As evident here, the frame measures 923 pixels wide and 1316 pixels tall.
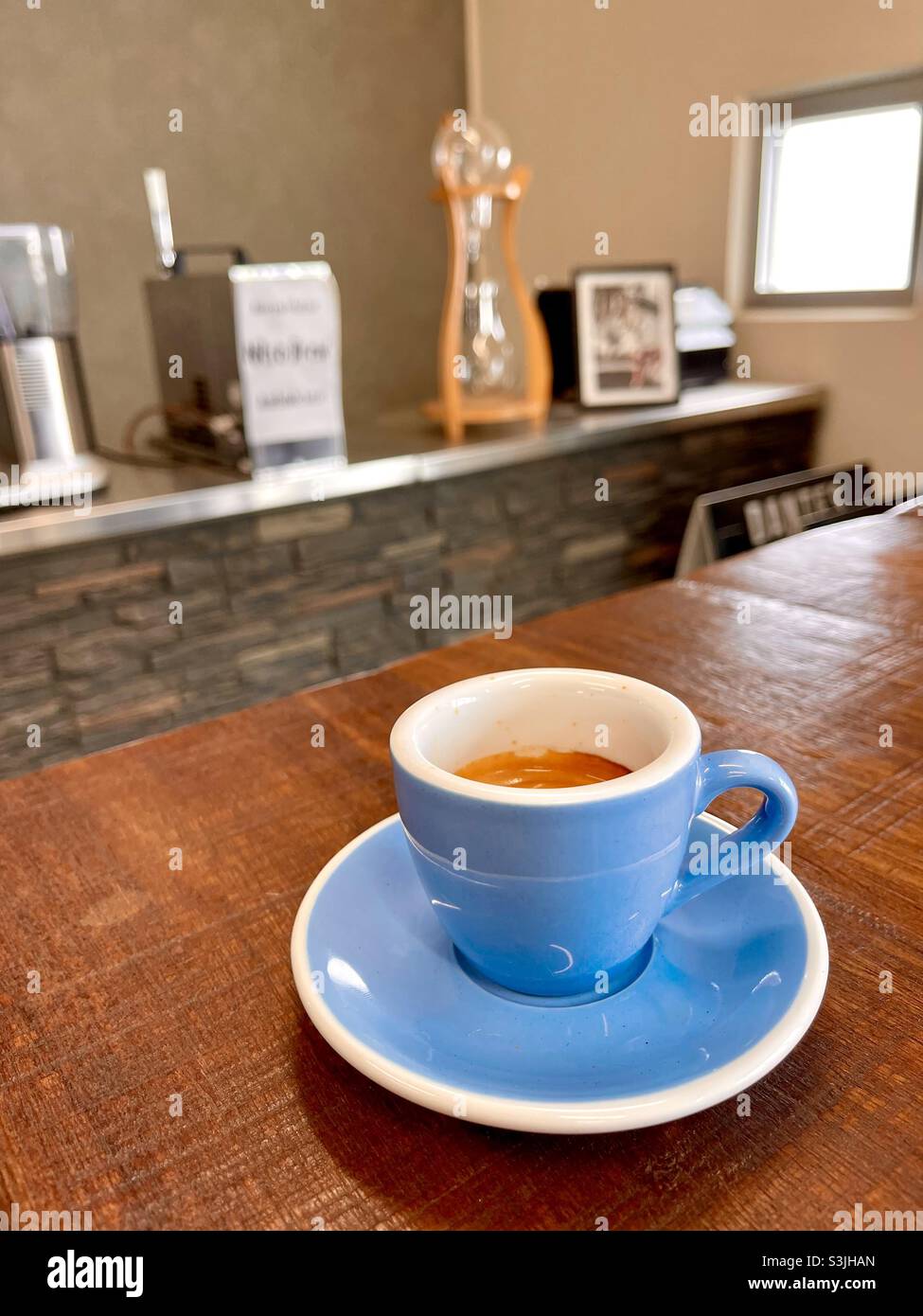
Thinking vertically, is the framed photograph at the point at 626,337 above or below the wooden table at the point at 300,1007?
above

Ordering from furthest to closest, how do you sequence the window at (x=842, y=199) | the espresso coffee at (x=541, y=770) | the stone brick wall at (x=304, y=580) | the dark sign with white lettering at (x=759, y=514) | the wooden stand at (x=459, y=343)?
the window at (x=842, y=199), the wooden stand at (x=459, y=343), the dark sign with white lettering at (x=759, y=514), the stone brick wall at (x=304, y=580), the espresso coffee at (x=541, y=770)

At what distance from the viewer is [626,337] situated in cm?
215

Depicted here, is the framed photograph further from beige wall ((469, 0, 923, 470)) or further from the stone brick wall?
beige wall ((469, 0, 923, 470))

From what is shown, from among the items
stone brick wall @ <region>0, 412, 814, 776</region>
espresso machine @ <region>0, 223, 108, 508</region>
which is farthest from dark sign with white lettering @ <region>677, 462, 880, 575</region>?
espresso machine @ <region>0, 223, 108, 508</region>

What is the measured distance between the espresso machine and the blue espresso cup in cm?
125

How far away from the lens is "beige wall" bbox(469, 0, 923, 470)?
2.15 m

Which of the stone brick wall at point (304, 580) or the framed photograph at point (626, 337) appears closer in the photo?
the stone brick wall at point (304, 580)

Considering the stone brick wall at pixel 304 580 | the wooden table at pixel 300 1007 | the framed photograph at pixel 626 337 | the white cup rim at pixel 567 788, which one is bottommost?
the stone brick wall at pixel 304 580

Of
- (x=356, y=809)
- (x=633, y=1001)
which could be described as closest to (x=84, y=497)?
(x=356, y=809)

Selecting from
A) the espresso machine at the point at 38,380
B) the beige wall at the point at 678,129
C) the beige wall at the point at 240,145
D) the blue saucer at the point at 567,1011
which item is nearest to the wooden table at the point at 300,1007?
the blue saucer at the point at 567,1011

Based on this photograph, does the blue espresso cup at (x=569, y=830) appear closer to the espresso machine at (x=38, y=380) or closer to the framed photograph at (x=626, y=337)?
the espresso machine at (x=38, y=380)

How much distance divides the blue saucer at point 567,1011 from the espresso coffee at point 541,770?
7cm

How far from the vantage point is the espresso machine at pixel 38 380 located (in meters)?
1.52

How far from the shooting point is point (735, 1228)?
34cm
